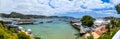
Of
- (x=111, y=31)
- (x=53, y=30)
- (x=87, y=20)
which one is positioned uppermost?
(x=111, y=31)

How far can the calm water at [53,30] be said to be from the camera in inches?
312

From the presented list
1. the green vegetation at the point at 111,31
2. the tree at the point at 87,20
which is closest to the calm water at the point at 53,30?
the tree at the point at 87,20

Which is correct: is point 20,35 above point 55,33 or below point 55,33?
above

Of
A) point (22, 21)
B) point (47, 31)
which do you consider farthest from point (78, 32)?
point (22, 21)

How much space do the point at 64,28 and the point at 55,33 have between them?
1.86 feet

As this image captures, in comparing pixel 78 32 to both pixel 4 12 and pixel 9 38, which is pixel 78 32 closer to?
pixel 4 12

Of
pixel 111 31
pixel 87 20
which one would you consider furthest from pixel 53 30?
pixel 111 31

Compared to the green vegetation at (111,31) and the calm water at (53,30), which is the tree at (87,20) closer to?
the calm water at (53,30)

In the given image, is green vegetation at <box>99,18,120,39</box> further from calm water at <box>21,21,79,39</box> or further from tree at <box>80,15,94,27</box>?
tree at <box>80,15,94,27</box>

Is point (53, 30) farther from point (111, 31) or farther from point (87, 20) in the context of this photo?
point (111, 31)

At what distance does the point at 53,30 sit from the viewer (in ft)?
27.3

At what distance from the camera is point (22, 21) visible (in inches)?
349

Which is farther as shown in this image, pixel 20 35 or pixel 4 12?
pixel 4 12

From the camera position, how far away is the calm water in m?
7.92
